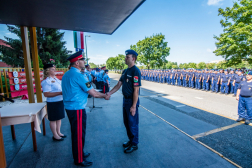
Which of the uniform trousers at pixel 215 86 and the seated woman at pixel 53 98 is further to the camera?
the uniform trousers at pixel 215 86

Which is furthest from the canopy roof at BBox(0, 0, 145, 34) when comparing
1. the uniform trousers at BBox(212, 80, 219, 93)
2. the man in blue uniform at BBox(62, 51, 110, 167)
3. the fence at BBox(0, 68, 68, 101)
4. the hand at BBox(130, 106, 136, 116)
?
the uniform trousers at BBox(212, 80, 219, 93)

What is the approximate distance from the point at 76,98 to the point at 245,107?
529cm

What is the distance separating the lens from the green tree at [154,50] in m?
34.6

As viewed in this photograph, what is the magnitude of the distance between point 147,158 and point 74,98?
175 centimetres

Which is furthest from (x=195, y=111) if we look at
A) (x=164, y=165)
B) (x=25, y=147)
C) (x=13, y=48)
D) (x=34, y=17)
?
(x=13, y=48)

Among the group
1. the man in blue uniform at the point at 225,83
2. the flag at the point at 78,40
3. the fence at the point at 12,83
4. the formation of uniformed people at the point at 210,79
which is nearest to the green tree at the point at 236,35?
the formation of uniformed people at the point at 210,79

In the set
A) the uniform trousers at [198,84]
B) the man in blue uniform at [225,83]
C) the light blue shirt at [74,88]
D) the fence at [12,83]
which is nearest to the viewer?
the light blue shirt at [74,88]

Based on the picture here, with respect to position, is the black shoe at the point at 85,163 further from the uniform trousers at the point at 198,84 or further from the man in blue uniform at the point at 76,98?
the uniform trousers at the point at 198,84

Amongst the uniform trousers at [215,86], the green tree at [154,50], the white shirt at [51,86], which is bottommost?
the uniform trousers at [215,86]

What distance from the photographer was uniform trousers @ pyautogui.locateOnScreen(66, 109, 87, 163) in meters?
2.04

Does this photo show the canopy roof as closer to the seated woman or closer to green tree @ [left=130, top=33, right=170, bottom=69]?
the seated woman

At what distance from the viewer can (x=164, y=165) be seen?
218 cm

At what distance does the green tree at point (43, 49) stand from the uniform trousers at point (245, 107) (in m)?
19.5

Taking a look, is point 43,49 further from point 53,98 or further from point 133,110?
point 133,110
